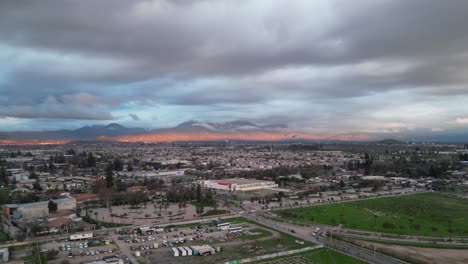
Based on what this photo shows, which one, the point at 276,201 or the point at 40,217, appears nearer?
the point at 40,217

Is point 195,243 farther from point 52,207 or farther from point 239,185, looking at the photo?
point 239,185

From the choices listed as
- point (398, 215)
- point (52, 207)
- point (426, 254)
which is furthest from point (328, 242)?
point (52, 207)

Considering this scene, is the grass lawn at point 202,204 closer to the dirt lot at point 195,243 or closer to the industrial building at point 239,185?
the dirt lot at point 195,243

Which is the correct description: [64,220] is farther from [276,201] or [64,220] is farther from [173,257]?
[276,201]

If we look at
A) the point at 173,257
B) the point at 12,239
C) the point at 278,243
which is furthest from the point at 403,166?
the point at 12,239

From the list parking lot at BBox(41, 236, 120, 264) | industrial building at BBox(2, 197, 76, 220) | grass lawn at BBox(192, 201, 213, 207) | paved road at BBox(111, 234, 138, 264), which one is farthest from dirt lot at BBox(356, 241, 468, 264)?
industrial building at BBox(2, 197, 76, 220)

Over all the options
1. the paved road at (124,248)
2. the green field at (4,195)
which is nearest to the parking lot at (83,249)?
the paved road at (124,248)
